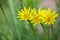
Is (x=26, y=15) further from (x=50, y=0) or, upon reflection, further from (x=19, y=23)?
(x=50, y=0)

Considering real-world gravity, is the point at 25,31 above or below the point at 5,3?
below

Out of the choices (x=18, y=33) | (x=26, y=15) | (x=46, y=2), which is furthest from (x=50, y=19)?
(x=46, y=2)

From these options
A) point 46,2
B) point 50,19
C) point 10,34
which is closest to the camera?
point 50,19

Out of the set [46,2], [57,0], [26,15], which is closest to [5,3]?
[46,2]

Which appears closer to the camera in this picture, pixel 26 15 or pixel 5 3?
pixel 26 15

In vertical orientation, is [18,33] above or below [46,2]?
below

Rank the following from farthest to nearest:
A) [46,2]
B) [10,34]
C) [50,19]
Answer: [46,2], [10,34], [50,19]

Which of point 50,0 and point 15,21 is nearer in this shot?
point 15,21

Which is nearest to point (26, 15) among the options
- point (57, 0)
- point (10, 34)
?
point (10, 34)

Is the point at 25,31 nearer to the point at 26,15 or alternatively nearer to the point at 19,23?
the point at 19,23
